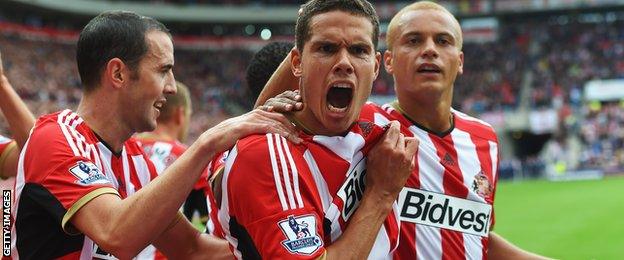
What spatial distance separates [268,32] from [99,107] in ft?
137

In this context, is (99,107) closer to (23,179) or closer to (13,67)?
(23,179)

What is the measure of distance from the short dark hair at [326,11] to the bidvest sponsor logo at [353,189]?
459 millimetres

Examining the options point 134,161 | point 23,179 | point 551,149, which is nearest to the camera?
point 23,179

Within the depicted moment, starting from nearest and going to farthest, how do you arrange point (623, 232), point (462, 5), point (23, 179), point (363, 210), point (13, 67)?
point (363, 210) → point (23, 179) → point (623, 232) → point (13, 67) → point (462, 5)

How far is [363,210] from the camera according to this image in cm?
246

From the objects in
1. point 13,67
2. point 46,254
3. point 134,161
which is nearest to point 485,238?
point 134,161

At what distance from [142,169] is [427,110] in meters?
1.42

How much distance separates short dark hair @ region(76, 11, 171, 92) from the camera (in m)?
2.87

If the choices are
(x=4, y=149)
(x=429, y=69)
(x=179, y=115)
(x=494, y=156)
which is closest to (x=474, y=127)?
(x=494, y=156)

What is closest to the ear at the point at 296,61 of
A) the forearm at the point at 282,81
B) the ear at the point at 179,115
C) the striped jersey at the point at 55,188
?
the forearm at the point at 282,81

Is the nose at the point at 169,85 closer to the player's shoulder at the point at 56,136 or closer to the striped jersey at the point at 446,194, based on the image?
the player's shoulder at the point at 56,136

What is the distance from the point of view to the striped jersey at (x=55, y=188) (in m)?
2.51

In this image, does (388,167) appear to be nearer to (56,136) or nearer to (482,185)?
(482,185)

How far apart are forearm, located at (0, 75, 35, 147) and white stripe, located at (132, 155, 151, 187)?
3.19 ft
